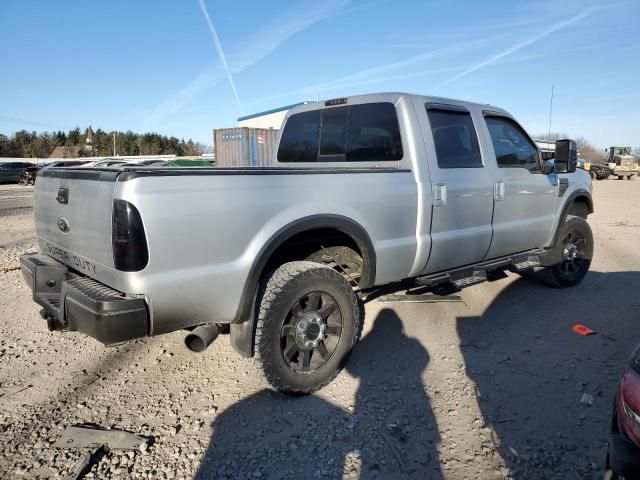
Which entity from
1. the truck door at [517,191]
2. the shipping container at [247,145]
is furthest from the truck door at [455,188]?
the shipping container at [247,145]

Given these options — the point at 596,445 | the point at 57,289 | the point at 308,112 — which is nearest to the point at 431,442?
the point at 596,445

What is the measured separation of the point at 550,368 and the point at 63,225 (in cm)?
359

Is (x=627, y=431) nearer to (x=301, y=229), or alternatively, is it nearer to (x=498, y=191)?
(x=301, y=229)

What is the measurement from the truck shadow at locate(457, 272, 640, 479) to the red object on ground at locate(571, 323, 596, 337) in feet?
0.18

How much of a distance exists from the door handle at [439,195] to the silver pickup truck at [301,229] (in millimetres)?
11

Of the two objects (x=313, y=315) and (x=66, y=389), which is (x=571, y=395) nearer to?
(x=313, y=315)

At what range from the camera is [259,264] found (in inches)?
108

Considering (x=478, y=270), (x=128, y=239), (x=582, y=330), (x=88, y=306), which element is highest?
(x=128, y=239)

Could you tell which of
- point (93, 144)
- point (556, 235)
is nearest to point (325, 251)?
point (556, 235)

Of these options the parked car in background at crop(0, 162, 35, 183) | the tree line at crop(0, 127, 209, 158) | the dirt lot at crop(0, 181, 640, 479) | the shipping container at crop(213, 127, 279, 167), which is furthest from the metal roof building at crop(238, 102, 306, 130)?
the tree line at crop(0, 127, 209, 158)

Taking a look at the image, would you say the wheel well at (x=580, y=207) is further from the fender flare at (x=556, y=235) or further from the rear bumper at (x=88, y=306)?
the rear bumper at (x=88, y=306)

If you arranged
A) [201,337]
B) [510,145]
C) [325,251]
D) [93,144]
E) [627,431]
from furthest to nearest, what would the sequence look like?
[93,144]
[510,145]
[325,251]
[201,337]
[627,431]

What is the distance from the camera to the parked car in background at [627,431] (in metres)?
1.55

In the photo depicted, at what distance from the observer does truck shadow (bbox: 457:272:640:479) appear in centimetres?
257
